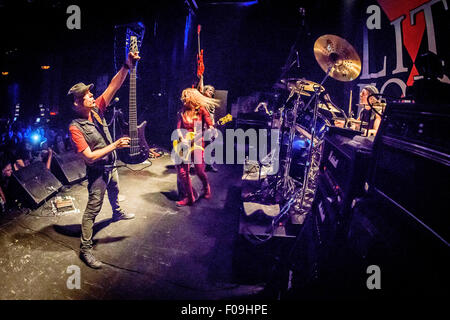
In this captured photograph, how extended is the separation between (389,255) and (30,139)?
720 centimetres

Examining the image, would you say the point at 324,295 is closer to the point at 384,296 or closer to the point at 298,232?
the point at 384,296

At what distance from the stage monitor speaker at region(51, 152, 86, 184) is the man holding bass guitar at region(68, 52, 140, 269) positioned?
96.3 inches

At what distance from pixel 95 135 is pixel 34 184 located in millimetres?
2351

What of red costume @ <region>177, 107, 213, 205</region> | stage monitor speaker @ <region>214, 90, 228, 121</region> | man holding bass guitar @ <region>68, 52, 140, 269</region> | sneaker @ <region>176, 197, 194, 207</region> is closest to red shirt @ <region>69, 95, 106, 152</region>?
man holding bass guitar @ <region>68, 52, 140, 269</region>

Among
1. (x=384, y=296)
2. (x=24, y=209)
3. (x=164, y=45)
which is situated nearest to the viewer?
(x=384, y=296)

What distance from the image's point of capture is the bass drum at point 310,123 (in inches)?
137

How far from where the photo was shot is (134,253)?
9.32 feet

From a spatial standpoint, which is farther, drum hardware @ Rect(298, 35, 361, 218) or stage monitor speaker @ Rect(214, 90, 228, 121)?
stage monitor speaker @ Rect(214, 90, 228, 121)

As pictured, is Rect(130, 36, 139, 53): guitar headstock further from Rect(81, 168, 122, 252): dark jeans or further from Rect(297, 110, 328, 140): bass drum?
Rect(297, 110, 328, 140): bass drum

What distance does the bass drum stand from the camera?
11.4 feet

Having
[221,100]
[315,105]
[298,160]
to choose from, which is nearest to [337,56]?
[315,105]

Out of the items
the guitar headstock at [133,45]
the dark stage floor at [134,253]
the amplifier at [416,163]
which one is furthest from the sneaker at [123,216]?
the amplifier at [416,163]
